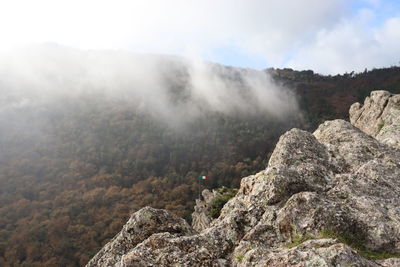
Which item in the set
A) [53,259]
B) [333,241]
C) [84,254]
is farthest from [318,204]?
[53,259]

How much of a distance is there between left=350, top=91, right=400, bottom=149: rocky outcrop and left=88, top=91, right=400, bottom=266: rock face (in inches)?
322

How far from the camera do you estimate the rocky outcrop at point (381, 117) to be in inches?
977

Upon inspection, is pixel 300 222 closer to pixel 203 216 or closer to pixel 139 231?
pixel 139 231

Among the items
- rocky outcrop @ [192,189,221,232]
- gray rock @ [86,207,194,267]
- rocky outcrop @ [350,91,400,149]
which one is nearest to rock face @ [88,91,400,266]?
gray rock @ [86,207,194,267]

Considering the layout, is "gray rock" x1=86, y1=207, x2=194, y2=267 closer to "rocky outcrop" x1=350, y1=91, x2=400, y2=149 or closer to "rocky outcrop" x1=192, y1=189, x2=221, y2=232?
"rocky outcrop" x1=350, y1=91, x2=400, y2=149

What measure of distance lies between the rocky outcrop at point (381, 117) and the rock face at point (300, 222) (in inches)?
322

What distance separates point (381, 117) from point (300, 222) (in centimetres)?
2899

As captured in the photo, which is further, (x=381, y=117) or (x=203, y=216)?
(x=203, y=216)

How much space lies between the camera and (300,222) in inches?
452

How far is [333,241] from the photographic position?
9.29 meters

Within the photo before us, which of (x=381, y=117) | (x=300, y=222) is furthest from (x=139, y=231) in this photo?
(x=381, y=117)

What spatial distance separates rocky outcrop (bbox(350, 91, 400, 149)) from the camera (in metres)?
24.8

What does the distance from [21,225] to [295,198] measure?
482 feet

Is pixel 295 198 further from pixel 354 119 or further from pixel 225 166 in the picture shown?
pixel 225 166
